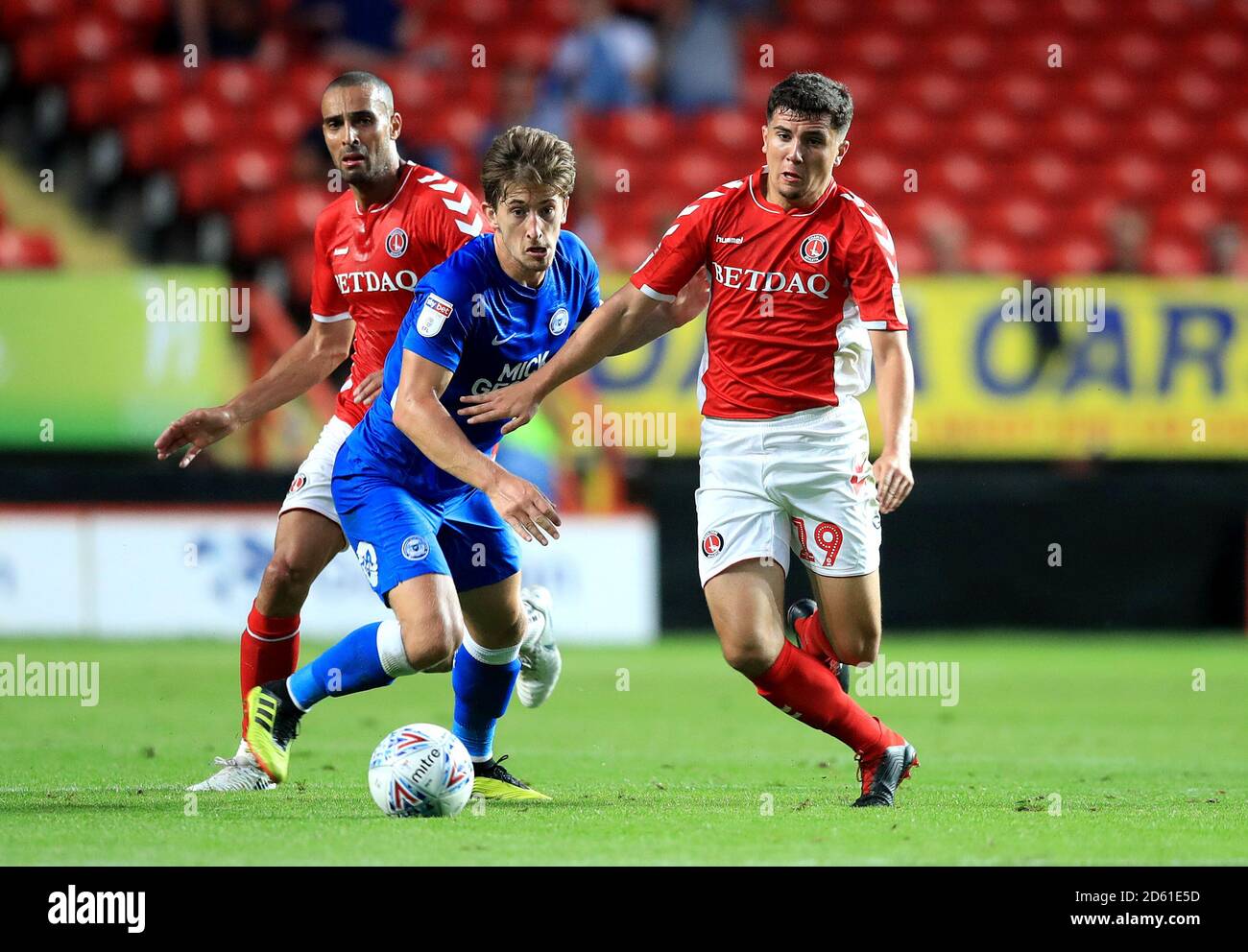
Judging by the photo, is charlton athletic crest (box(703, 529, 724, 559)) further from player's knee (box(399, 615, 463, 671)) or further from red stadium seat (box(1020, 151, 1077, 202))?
red stadium seat (box(1020, 151, 1077, 202))

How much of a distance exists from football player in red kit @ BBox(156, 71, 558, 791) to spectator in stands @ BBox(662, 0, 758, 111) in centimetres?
881

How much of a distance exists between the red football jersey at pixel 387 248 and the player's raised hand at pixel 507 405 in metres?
0.78

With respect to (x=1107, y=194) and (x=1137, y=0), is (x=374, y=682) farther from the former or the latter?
(x=1137, y=0)

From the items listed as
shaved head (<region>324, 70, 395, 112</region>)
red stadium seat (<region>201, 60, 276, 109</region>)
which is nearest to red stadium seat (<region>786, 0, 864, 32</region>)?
red stadium seat (<region>201, 60, 276, 109</region>)

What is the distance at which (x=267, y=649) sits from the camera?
6262mm

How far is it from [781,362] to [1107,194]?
10005 millimetres

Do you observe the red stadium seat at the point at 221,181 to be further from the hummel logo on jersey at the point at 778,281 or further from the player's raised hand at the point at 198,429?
the hummel logo on jersey at the point at 778,281

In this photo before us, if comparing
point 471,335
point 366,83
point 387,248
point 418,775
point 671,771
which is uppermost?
point 366,83

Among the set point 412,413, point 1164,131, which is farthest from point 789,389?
A: point 1164,131

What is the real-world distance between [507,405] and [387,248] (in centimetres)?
101

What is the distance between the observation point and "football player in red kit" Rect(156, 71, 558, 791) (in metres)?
6.08

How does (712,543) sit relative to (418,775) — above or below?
above

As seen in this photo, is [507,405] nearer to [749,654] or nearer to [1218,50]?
[749,654]

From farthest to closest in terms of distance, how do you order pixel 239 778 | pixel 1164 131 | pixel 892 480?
pixel 1164 131 < pixel 239 778 < pixel 892 480
